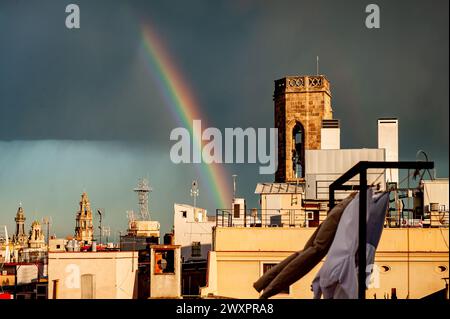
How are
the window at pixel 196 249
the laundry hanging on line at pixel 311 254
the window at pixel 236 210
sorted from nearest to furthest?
the laundry hanging on line at pixel 311 254, the window at pixel 236 210, the window at pixel 196 249

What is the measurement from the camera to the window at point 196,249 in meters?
40.1

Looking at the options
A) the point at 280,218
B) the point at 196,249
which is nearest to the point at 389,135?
the point at 280,218

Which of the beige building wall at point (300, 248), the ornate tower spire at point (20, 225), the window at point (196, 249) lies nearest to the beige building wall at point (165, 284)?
the beige building wall at point (300, 248)

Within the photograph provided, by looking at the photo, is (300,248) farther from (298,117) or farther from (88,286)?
(298,117)

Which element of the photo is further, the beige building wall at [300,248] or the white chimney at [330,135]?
the white chimney at [330,135]

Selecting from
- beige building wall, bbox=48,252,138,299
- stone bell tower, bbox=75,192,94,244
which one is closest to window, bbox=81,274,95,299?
beige building wall, bbox=48,252,138,299

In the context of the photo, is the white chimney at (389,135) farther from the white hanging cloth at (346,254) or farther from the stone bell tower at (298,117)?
the white hanging cloth at (346,254)

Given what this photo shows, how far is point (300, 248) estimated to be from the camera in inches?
1013

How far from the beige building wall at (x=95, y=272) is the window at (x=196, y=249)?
8.90 m

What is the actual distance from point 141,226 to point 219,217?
37168 millimetres

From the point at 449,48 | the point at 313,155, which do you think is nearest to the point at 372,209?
the point at 449,48

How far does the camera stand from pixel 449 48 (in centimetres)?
916

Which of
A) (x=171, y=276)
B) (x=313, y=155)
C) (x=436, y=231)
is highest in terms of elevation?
(x=313, y=155)
